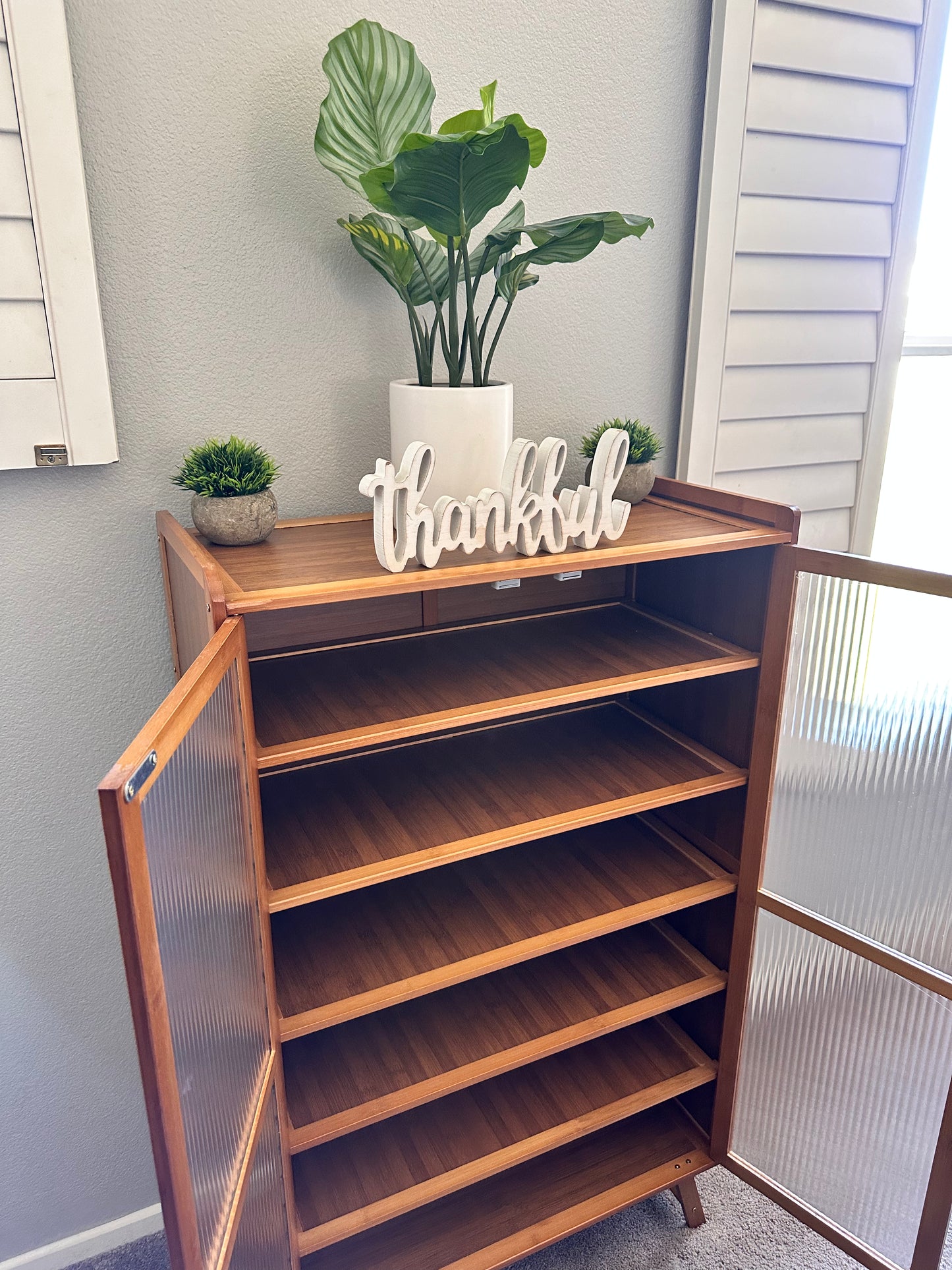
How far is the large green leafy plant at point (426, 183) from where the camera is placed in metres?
0.91

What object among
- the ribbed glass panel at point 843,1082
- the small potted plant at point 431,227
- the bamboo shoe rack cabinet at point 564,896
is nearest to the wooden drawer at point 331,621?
the bamboo shoe rack cabinet at point 564,896

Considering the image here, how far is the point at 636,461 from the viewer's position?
1329mm

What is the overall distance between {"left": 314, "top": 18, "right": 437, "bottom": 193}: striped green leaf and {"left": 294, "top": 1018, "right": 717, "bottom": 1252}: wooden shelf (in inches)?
53.3

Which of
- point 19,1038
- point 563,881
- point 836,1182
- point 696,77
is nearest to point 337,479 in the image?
point 563,881

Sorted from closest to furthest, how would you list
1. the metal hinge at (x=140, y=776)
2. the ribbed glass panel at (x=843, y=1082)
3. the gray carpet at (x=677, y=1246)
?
1. the metal hinge at (x=140, y=776)
2. the ribbed glass panel at (x=843, y=1082)
3. the gray carpet at (x=677, y=1246)

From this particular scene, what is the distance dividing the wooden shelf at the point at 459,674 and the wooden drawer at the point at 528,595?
0.03m

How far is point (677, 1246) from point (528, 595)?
3.79 feet

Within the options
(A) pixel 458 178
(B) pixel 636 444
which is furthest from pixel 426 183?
(B) pixel 636 444

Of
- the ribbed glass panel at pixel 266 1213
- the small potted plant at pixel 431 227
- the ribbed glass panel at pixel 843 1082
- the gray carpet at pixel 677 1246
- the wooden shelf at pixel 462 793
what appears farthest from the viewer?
the gray carpet at pixel 677 1246

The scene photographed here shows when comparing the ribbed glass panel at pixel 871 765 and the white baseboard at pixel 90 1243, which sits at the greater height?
the ribbed glass panel at pixel 871 765

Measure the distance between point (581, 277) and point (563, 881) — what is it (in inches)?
38.2

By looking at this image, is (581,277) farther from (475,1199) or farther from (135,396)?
(475,1199)

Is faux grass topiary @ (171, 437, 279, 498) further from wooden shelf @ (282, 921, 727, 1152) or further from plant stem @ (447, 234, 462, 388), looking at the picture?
wooden shelf @ (282, 921, 727, 1152)

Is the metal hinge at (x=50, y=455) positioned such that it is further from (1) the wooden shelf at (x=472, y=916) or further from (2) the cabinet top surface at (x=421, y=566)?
(1) the wooden shelf at (x=472, y=916)
